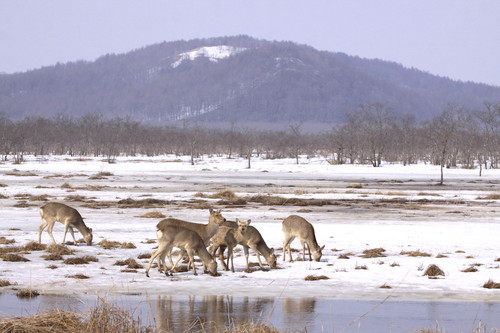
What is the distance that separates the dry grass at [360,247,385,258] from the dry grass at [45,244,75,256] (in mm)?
7882

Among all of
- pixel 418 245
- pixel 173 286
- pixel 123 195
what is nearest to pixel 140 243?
pixel 173 286

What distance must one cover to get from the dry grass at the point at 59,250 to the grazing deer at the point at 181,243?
3.95 metres

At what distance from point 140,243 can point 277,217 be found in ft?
37.0

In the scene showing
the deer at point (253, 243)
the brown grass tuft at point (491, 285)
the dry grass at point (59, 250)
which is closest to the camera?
the brown grass tuft at point (491, 285)

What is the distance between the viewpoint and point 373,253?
2014 centimetres

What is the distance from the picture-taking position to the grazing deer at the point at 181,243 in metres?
15.6

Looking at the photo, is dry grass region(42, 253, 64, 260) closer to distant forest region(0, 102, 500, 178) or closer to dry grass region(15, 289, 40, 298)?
dry grass region(15, 289, 40, 298)

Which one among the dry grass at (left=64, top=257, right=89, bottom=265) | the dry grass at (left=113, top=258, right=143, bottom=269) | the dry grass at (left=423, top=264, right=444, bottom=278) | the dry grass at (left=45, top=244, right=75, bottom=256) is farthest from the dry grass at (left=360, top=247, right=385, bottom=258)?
the dry grass at (left=45, top=244, right=75, bottom=256)

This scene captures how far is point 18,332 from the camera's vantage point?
8992 millimetres

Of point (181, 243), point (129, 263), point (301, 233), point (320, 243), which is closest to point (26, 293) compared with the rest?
point (181, 243)

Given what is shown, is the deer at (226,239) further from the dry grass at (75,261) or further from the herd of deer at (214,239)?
the dry grass at (75,261)

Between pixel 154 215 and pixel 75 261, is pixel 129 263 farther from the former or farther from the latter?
pixel 154 215

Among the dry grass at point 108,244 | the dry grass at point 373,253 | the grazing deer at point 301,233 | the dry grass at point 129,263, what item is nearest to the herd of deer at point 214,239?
the grazing deer at point 301,233

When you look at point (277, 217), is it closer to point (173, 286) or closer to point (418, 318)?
point (173, 286)
